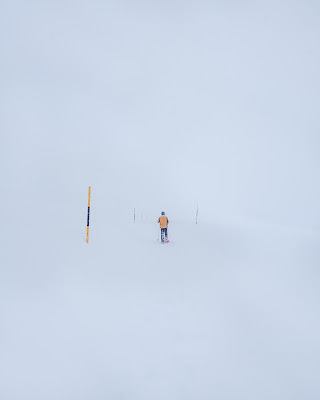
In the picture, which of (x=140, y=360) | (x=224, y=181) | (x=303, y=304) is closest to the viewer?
(x=140, y=360)

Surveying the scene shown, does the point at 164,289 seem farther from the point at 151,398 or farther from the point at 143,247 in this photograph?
the point at 143,247

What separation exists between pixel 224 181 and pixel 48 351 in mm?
163858

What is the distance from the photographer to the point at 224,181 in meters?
163

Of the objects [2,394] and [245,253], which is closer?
[2,394]

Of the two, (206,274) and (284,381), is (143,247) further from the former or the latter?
(284,381)

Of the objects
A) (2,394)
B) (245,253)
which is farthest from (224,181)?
(2,394)

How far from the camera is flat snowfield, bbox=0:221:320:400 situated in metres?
3.65

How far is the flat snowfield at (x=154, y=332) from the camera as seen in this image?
365 centimetres

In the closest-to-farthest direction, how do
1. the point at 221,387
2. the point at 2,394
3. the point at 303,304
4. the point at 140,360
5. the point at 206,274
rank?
the point at 2,394
the point at 221,387
the point at 140,360
the point at 303,304
the point at 206,274

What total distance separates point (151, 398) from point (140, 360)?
1.92 feet

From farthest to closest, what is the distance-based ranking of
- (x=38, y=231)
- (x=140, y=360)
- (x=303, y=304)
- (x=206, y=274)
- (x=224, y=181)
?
(x=224, y=181)
(x=38, y=231)
(x=206, y=274)
(x=303, y=304)
(x=140, y=360)

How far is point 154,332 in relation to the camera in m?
4.79

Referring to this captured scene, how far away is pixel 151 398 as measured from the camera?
3461 mm

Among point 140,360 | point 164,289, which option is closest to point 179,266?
point 164,289
